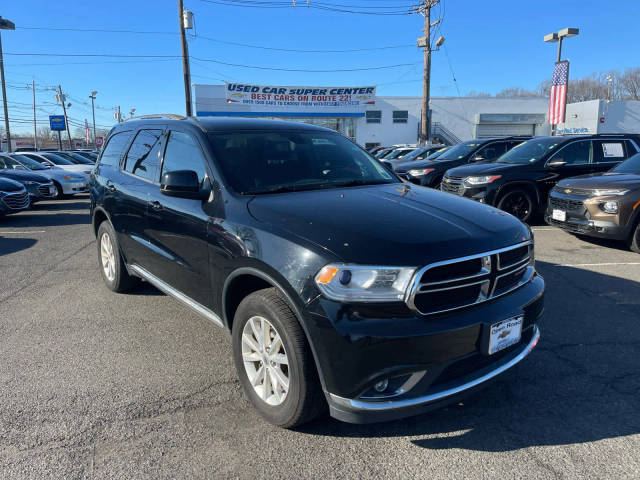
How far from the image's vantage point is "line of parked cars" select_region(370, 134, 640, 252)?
659 centimetres

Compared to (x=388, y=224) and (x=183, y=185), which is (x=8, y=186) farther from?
(x=388, y=224)

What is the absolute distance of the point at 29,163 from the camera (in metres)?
15.2

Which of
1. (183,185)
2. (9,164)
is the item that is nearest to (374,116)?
(9,164)

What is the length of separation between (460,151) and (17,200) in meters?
11.1

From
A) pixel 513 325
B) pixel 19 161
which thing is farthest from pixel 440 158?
pixel 19 161

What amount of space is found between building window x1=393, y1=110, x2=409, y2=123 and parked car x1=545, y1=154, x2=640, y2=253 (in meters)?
30.0

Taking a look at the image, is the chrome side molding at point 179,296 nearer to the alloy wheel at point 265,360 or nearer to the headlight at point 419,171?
the alloy wheel at point 265,360

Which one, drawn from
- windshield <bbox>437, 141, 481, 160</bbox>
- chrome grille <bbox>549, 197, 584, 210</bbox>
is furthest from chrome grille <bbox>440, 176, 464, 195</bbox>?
windshield <bbox>437, 141, 481, 160</bbox>

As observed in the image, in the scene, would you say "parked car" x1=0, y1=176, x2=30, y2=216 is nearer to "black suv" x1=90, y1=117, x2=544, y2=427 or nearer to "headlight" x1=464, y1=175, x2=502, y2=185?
"black suv" x1=90, y1=117, x2=544, y2=427

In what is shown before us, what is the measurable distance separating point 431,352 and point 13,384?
294cm

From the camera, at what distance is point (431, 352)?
7.25 feet

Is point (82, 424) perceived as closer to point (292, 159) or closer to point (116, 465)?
point (116, 465)

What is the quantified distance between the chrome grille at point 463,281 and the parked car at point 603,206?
4.94 m

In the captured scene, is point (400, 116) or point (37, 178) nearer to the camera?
point (37, 178)
